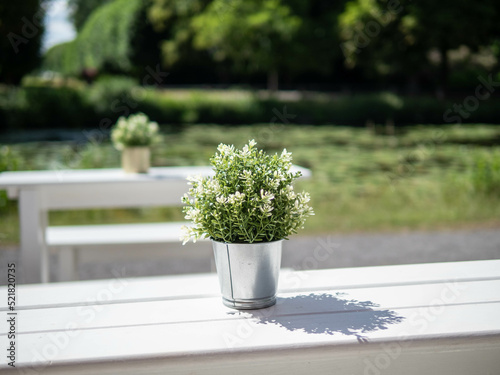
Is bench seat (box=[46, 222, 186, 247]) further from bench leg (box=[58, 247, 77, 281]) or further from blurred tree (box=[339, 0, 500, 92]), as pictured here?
blurred tree (box=[339, 0, 500, 92])

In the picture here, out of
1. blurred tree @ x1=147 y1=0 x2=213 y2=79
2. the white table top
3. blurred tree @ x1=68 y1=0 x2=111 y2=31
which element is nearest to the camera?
the white table top

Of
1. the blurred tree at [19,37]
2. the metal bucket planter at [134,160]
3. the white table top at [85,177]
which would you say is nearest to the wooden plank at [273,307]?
the white table top at [85,177]

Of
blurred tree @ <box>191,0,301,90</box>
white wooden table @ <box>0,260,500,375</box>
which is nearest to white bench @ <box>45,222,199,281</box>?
white wooden table @ <box>0,260,500,375</box>

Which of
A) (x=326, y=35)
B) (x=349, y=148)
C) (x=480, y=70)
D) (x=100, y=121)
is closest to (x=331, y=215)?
(x=349, y=148)

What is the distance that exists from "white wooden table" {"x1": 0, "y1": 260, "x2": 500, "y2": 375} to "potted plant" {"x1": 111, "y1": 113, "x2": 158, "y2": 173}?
7.20ft

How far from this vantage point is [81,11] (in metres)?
18.1

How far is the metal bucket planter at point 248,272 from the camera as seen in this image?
1.41 meters

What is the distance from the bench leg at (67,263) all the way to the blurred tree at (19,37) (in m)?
10.4

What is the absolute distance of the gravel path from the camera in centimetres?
467

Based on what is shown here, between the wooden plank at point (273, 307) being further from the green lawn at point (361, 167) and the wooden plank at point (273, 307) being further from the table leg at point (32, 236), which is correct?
the green lawn at point (361, 167)

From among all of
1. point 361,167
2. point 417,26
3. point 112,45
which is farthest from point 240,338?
point 112,45

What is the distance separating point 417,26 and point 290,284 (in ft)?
52.7

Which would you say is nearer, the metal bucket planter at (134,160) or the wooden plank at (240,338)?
the wooden plank at (240,338)

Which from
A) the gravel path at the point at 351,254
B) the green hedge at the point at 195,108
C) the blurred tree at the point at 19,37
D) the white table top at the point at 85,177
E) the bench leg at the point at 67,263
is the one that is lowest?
the gravel path at the point at 351,254
